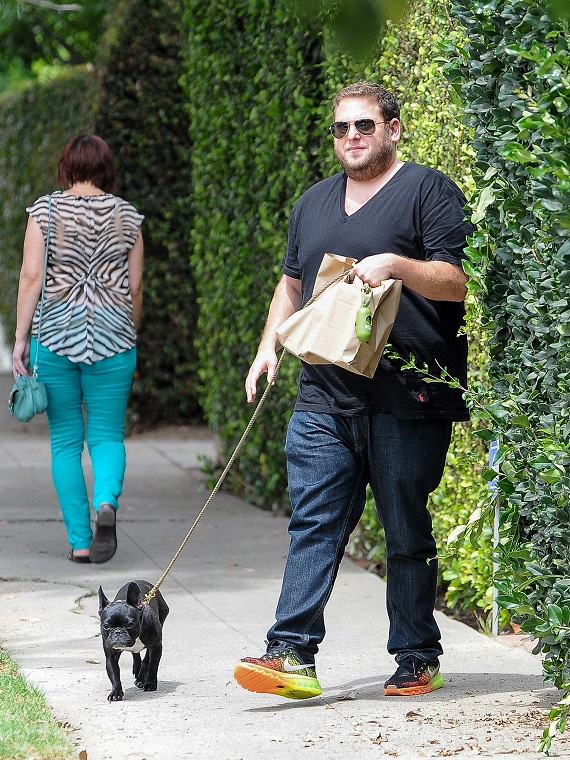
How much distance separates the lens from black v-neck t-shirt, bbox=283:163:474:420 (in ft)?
13.4

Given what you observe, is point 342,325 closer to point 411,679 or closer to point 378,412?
point 378,412

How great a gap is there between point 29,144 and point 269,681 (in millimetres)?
11686

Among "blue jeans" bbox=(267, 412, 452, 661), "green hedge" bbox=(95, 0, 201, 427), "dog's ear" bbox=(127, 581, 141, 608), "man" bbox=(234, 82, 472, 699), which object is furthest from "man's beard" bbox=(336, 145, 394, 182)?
"green hedge" bbox=(95, 0, 201, 427)

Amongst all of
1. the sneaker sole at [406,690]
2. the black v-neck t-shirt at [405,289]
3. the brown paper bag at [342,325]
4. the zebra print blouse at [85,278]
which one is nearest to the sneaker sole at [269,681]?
the sneaker sole at [406,690]

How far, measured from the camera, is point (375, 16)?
4.29 m

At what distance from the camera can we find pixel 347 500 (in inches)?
167

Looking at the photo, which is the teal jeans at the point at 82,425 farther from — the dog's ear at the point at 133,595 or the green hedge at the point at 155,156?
the green hedge at the point at 155,156

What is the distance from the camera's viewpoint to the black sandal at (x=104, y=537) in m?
6.30

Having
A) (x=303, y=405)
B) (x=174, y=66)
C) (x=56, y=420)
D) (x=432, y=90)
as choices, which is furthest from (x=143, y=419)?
(x=303, y=405)

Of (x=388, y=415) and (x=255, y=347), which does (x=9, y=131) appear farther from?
(x=388, y=415)

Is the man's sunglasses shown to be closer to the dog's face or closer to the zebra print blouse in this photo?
the dog's face

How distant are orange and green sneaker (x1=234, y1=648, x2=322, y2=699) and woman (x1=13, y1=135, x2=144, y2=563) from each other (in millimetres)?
2356

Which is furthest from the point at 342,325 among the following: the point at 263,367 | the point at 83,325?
the point at 83,325

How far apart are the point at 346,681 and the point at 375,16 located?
7.65 feet
